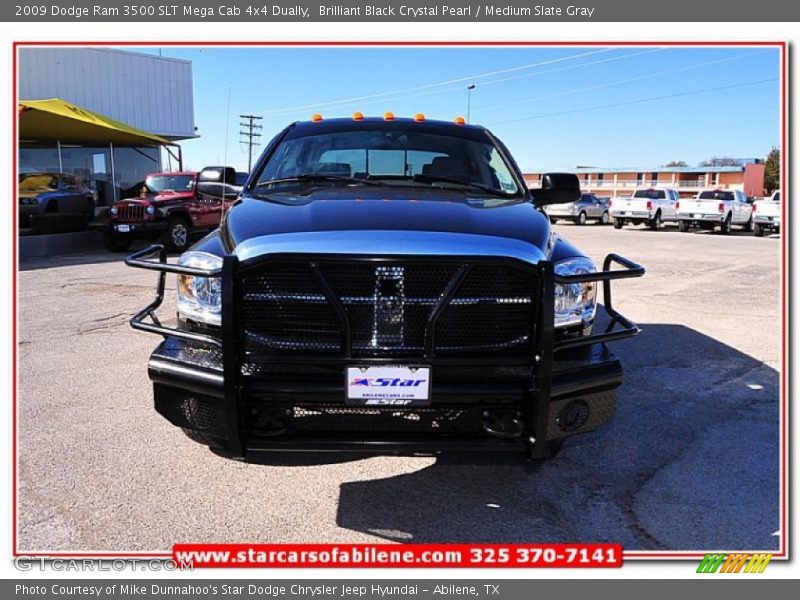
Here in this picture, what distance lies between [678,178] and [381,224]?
65.9 meters

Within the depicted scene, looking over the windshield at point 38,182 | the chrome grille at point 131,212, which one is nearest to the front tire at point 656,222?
the chrome grille at point 131,212

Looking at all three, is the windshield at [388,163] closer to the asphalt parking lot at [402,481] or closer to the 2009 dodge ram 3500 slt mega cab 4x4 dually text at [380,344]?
the 2009 dodge ram 3500 slt mega cab 4x4 dually text at [380,344]

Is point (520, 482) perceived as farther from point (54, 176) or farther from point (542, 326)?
point (54, 176)

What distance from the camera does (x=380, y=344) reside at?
2738mm

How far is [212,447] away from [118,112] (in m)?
24.7

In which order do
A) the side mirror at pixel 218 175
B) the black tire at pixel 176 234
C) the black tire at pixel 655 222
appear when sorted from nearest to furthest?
the side mirror at pixel 218 175 < the black tire at pixel 176 234 < the black tire at pixel 655 222

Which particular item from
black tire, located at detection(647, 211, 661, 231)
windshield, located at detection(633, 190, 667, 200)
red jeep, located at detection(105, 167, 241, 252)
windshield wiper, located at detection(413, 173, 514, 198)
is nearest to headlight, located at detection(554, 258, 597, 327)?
windshield wiper, located at detection(413, 173, 514, 198)

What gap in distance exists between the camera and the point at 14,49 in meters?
3.83

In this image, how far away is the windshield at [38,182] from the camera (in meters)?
17.3

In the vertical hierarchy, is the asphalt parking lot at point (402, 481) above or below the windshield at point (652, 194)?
below

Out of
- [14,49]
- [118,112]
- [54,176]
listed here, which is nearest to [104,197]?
[118,112]

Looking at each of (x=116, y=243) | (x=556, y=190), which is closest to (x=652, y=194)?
Answer: (x=116, y=243)

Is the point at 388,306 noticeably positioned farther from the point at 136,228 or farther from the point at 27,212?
the point at 27,212

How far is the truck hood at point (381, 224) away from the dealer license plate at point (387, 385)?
0.48 m
